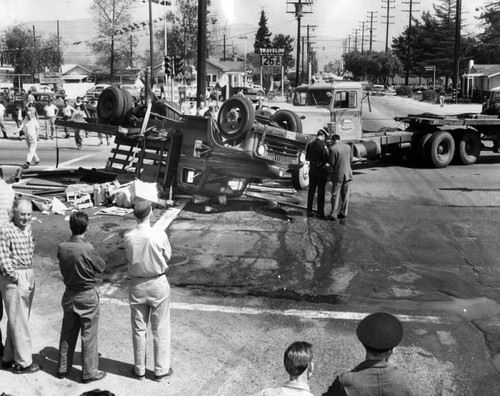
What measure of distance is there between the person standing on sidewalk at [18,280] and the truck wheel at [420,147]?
14.4m

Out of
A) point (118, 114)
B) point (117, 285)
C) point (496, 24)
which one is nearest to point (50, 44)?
point (496, 24)

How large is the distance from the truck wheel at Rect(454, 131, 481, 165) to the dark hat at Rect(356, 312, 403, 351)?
1637cm

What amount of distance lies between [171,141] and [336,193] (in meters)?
3.47

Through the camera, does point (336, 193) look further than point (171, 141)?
No

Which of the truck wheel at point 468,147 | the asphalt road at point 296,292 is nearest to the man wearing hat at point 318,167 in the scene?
the asphalt road at point 296,292

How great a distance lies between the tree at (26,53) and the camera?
90.2 meters

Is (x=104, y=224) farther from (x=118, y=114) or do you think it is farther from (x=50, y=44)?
(x=50, y=44)

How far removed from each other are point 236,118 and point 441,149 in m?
8.37

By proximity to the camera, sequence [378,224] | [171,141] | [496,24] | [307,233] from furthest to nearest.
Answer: [496,24], [171,141], [378,224], [307,233]

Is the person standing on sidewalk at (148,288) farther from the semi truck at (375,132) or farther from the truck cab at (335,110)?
the truck cab at (335,110)

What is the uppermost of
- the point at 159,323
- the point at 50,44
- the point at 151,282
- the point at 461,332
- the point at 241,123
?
the point at 50,44

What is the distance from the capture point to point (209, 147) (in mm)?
12945

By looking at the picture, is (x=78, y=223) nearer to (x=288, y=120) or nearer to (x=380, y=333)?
(x=380, y=333)

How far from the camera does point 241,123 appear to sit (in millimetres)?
12656
